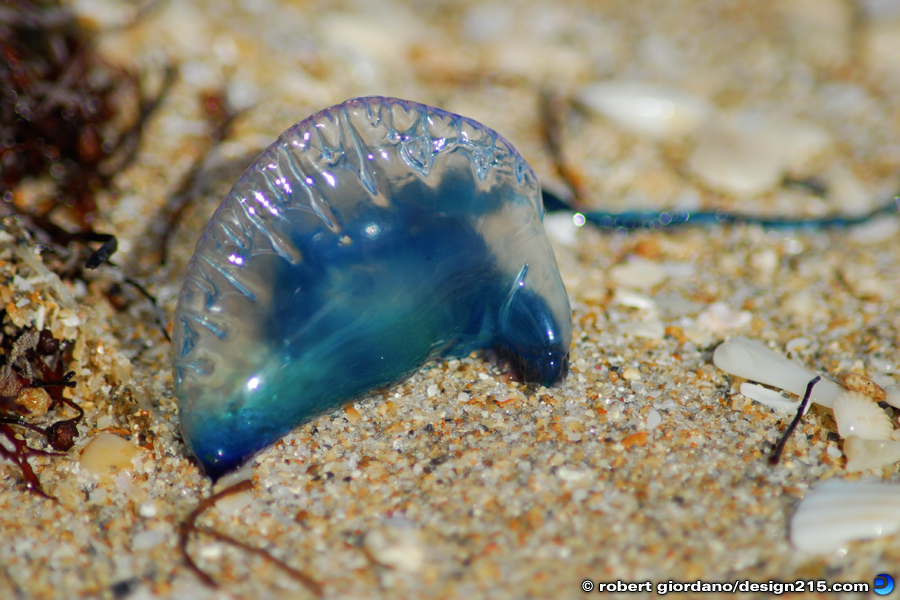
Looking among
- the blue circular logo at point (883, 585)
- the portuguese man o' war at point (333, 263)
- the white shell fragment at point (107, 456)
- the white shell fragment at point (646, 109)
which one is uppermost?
the portuguese man o' war at point (333, 263)

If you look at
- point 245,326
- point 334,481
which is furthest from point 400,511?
point 245,326

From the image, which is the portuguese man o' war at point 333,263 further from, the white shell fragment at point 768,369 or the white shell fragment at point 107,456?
the white shell fragment at point 768,369

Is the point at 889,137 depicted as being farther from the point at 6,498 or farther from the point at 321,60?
the point at 6,498

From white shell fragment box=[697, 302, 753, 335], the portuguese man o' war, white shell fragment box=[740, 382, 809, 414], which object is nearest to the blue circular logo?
white shell fragment box=[740, 382, 809, 414]

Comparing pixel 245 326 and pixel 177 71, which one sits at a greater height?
pixel 177 71


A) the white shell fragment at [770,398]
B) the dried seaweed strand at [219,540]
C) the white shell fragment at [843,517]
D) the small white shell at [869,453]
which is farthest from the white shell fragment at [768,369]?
the dried seaweed strand at [219,540]

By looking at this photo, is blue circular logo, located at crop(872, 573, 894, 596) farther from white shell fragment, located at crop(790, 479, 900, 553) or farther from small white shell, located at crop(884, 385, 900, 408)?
small white shell, located at crop(884, 385, 900, 408)
